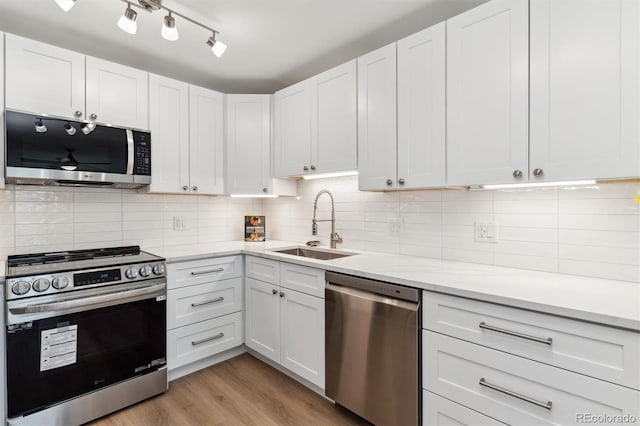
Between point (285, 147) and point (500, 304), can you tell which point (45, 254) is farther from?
point (500, 304)

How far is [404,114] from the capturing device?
6.53ft

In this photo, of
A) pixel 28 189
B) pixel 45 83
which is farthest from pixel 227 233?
pixel 45 83

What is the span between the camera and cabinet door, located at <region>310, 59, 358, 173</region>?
89.7 inches

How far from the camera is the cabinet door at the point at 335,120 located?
2.28 m

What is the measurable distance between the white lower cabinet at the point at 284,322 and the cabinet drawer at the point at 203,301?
0.37 ft

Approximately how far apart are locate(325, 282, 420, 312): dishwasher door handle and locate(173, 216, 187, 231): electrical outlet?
1.66m

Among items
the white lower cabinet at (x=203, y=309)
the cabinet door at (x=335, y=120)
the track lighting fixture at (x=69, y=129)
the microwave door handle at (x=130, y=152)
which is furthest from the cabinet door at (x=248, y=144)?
the track lighting fixture at (x=69, y=129)

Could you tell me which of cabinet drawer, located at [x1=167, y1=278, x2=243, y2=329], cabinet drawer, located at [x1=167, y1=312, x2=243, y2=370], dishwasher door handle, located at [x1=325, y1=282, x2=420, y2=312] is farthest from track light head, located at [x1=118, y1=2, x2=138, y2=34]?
cabinet drawer, located at [x1=167, y1=312, x2=243, y2=370]

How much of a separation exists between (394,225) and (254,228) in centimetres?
151

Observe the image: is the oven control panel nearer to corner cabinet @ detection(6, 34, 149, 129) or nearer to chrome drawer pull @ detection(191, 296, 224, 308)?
chrome drawer pull @ detection(191, 296, 224, 308)

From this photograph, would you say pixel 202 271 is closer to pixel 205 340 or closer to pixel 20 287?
pixel 205 340

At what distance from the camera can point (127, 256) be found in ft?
7.67

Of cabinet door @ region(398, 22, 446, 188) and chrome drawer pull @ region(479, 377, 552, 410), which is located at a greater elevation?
cabinet door @ region(398, 22, 446, 188)

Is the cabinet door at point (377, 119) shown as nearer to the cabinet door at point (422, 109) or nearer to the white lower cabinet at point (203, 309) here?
the cabinet door at point (422, 109)
